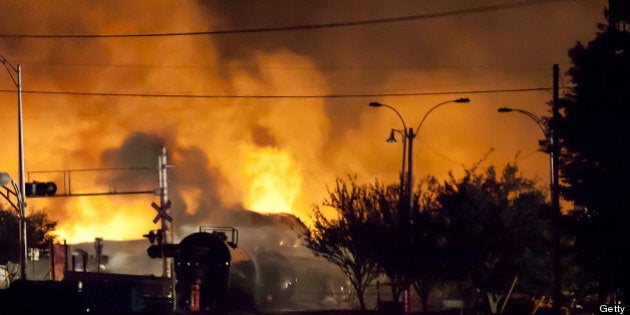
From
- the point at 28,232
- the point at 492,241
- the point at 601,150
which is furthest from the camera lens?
the point at 28,232

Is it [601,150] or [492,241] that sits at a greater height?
[601,150]

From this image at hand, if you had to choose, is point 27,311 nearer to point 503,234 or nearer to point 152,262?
point 503,234

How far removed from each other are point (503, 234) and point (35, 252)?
2662 centimetres

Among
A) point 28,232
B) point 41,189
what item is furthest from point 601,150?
point 28,232

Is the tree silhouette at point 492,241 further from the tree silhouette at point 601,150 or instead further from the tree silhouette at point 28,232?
the tree silhouette at point 28,232

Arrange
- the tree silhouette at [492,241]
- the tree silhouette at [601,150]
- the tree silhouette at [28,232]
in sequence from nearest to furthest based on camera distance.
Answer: the tree silhouette at [601,150] → the tree silhouette at [492,241] → the tree silhouette at [28,232]

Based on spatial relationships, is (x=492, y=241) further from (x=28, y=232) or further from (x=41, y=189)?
(x=28, y=232)

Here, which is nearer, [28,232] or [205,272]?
[205,272]

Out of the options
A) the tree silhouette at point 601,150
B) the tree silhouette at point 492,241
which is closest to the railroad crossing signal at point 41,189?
the tree silhouette at point 492,241

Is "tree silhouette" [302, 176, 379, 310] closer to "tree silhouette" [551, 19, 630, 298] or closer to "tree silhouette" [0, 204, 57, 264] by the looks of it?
"tree silhouette" [551, 19, 630, 298]

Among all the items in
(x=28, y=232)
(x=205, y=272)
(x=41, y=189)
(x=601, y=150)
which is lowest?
(x=205, y=272)

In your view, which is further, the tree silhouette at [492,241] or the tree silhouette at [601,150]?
the tree silhouette at [492,241]

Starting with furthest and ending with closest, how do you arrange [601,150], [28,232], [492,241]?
[28,232] < [492,241] < [601,150]

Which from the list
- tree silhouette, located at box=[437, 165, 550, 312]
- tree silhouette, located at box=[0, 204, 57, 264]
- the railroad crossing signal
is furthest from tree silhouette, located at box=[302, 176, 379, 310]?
tree silhouette, located at box=[0, 204, 57, 264]
